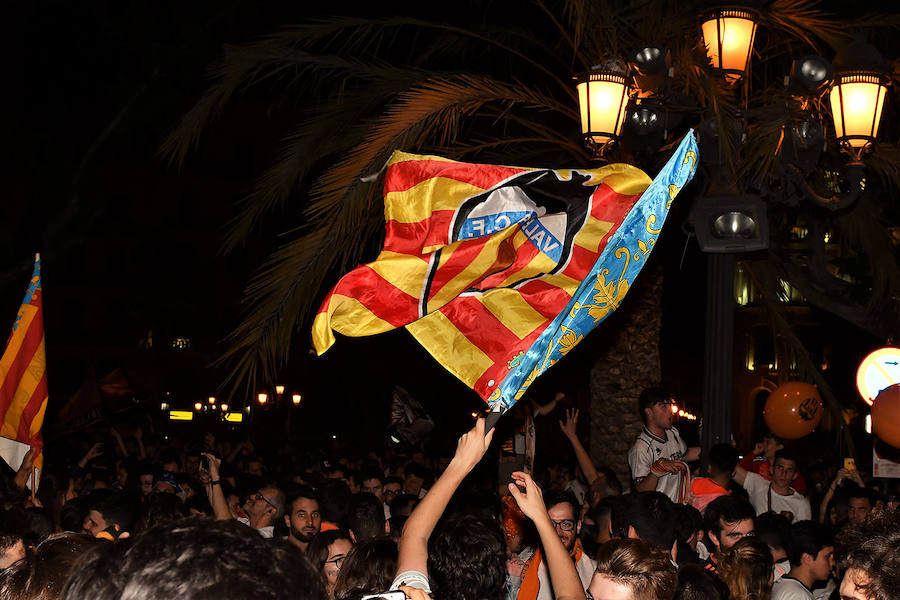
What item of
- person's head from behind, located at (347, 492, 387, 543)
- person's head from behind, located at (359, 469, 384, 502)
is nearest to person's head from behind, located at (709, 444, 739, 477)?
person's head from behind, located at (347, 492, 387, 543)

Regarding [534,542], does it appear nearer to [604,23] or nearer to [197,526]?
[604,23]

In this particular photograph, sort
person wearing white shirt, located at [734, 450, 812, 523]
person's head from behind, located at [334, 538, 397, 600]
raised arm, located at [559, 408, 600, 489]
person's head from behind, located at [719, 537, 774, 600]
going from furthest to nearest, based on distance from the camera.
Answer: person wearing white shirt, located at [734, 450, 812, 523] → raised arm, located at [559, 408, 600, 489] → person's head from behind, located at [719, 537, 774, 600] → person's head from behind, located at [334, 538, 397, 600]

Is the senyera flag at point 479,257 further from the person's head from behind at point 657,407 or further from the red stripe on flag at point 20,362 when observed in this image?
the red stripe on flag at point 20,362

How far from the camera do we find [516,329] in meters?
5.43

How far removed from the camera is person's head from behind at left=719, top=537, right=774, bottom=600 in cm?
482

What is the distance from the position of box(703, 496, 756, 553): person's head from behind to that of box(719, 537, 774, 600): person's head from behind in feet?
2.27

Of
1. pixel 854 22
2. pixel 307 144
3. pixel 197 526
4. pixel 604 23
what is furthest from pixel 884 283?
pixel 197 526

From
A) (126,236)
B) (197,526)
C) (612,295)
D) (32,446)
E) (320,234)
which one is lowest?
(126,236)

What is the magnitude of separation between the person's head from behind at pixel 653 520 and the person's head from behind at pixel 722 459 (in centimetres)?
191

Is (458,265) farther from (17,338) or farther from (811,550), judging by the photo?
(17,338)

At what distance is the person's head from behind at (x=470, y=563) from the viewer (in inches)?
151

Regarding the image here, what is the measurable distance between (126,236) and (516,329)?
2156 inches

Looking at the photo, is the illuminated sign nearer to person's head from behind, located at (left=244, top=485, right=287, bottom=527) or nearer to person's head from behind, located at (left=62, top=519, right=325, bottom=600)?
person's head from behind, located at (left=244, top=485, right=287, bottom=527)

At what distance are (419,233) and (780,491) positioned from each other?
4.66 m
